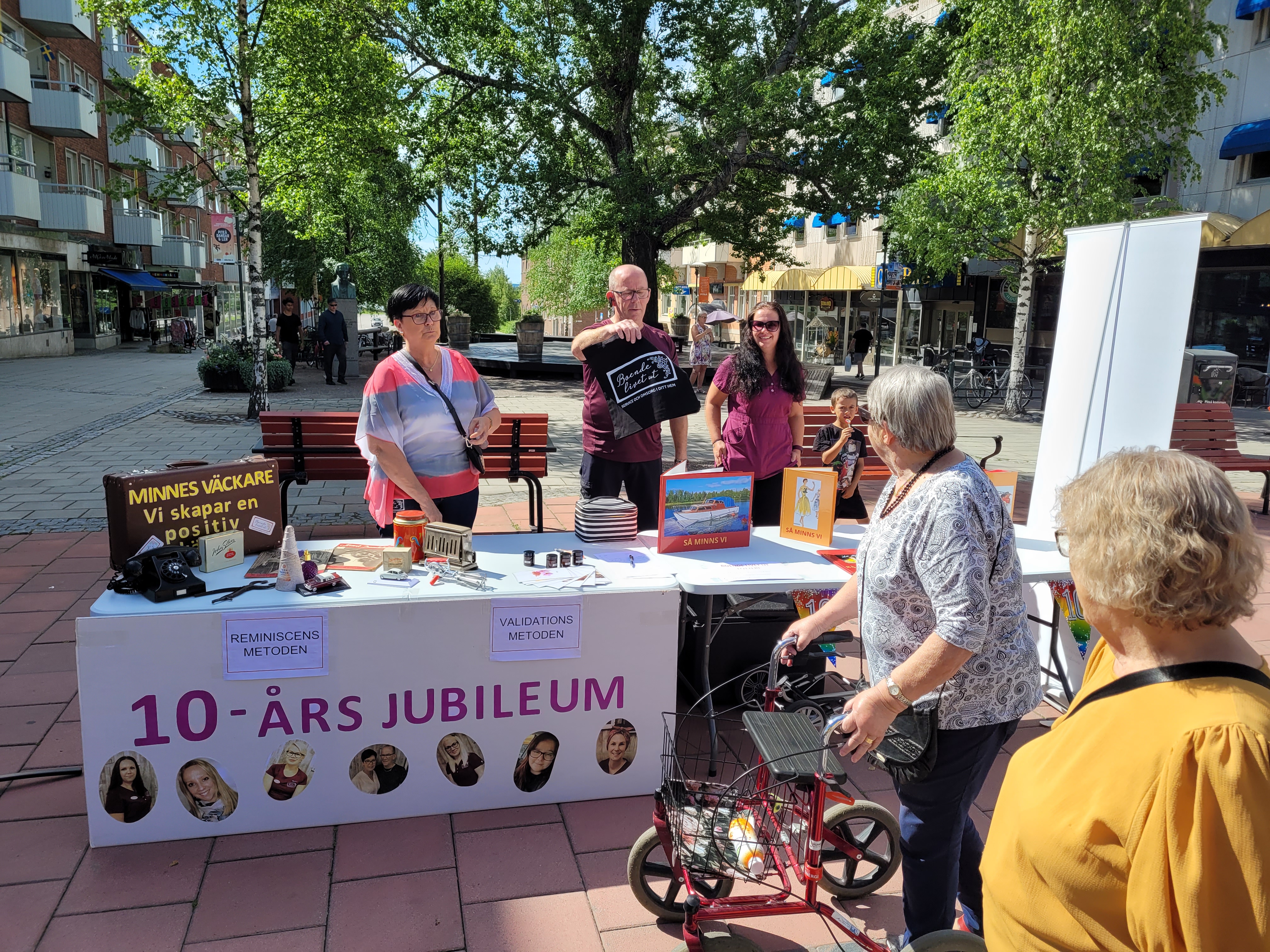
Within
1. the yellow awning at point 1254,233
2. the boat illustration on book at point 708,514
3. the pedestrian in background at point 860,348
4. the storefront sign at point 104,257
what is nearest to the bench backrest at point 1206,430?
the boat illustration on book at point 708,514

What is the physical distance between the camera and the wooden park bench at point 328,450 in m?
6.21

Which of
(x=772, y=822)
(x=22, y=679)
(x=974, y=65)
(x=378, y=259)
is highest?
(x=974, y=65)

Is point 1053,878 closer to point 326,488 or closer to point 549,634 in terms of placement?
point 549,634

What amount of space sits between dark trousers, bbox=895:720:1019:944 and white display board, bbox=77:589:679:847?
1224 mm

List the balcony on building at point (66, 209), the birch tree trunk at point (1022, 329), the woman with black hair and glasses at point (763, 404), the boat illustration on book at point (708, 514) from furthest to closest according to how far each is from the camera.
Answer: the balcony on building at point (66, 209)
the birch tree trunk at point (1022, 329)
the woman with black hair and glasses at point (763, 404)
the boat illustration on book at point (708, 514)

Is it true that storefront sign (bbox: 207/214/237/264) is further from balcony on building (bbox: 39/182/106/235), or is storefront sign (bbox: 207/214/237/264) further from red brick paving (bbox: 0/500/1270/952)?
balcony on building (bbox: 39/182/106/235)

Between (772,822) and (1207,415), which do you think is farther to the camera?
(1207,415)

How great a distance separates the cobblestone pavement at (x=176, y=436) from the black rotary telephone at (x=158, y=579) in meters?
4.33

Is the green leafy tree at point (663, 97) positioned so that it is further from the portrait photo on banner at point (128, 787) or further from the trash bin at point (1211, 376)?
the portrait photo on banner at point (128, 787)

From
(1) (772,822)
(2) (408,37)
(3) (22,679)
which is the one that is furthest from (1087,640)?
(2) (408,37)

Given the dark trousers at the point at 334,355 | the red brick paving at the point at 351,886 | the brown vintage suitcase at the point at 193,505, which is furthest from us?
the dark trousers at the point at 334,355

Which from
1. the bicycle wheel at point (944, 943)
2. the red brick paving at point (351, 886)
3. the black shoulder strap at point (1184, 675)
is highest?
the black shoulder strap at point (1184, 675)

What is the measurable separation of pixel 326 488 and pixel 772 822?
708 cm

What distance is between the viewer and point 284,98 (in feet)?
41.4
